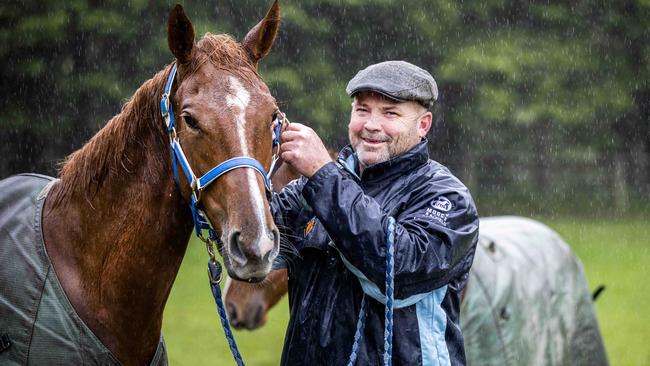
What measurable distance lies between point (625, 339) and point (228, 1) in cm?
721

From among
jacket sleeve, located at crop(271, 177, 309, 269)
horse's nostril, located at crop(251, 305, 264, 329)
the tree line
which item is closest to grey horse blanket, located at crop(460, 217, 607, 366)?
horse's nostril, located at crop(251, 305, 264, 329)

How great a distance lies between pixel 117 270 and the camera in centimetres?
284

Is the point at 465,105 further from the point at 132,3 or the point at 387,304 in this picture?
the point at 387,304

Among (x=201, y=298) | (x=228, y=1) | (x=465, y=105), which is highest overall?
(x=228, y=1)

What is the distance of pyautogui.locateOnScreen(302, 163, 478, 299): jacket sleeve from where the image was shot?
2535 millimetres

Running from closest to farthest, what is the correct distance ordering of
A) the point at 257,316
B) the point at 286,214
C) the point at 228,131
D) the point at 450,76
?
the point at 228,131, the point at 286,214, the point at 257,316, the point at 450,76

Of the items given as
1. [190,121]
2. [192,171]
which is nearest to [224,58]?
[190,121]

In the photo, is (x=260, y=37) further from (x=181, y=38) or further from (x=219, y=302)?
(x=219, y=302)

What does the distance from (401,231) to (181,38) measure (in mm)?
961

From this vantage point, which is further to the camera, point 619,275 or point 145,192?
point 619,275

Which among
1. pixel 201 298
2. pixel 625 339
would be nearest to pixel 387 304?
pixel 625 339

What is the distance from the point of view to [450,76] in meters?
14.0

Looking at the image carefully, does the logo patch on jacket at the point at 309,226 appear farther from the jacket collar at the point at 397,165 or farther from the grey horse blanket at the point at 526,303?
the grey horse blanket at the point at 526,303

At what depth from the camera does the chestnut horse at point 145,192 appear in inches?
105
